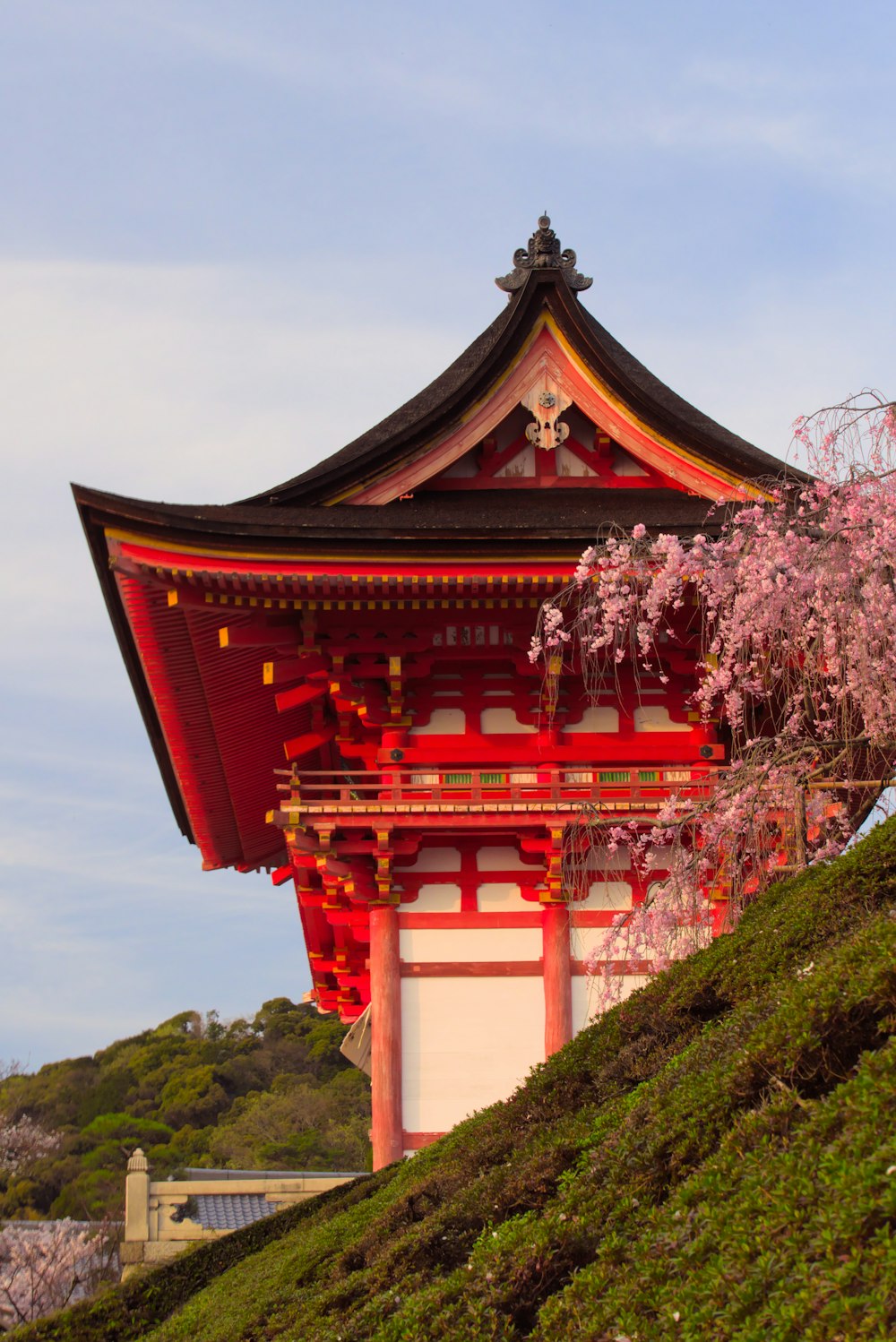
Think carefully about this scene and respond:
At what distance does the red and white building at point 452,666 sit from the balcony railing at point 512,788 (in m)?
0.03

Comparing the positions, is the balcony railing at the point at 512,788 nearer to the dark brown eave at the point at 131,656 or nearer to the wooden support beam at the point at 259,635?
the wooden support beam at the point at 259,635

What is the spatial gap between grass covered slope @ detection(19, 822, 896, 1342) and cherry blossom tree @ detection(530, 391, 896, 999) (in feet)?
6.56

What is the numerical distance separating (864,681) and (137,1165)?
793 inches

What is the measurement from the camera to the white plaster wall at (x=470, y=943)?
13703mm

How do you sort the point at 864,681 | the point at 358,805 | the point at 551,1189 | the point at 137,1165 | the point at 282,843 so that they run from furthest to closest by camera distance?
the point at 137,1165 < the point at 282,843 < the point at 358,805 < the point at 864,681 < the point at 551,1189

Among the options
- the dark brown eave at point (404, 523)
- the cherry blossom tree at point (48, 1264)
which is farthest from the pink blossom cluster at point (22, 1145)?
the dark brown eave at point (404, 523)

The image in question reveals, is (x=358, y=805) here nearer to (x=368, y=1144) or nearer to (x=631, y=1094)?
(x=631, y=1094)

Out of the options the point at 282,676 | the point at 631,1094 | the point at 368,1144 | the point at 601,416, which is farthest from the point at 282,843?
the point at 368,1144

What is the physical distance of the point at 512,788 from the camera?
13.5m

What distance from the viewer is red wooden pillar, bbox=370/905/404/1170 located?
13.2m

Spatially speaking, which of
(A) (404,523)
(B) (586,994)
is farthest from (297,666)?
(B) (586,994)

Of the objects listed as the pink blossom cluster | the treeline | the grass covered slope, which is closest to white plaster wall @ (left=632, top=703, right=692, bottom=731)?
the grass covered slope

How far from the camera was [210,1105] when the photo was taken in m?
53.5

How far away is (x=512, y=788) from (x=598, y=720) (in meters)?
1.24
